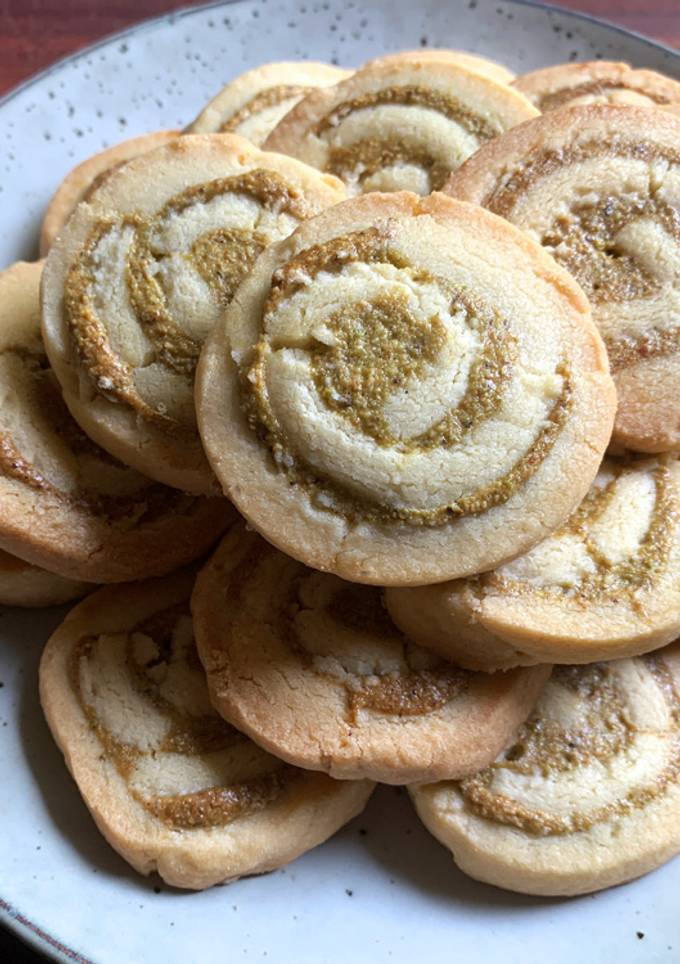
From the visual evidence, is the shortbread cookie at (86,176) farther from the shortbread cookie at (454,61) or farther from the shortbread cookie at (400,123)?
the shortbread cookie at (454,61)

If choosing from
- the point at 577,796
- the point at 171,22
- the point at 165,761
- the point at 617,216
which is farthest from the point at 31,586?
the point at 171,22

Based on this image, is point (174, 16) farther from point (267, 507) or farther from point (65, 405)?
point (267, 507)

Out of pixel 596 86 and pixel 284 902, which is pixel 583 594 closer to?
pixel 284 902

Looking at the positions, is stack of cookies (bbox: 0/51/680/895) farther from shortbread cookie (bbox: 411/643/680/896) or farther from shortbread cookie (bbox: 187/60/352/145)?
shortbread cookie (bbox: 187/60/352/145)

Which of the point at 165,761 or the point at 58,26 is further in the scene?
the point at 58,26

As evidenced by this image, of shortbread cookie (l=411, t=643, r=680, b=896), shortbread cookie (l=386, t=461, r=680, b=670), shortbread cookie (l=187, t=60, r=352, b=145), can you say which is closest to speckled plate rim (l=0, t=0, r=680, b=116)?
shortbread cookie (l=187, t=60, r=352, b=145)

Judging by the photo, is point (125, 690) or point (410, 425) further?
point (125, 690)

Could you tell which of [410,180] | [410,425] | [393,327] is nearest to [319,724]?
[410,425]

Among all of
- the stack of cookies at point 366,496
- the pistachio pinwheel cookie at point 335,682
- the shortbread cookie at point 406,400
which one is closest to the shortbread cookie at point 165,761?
the stack of cookies at point 366,496
